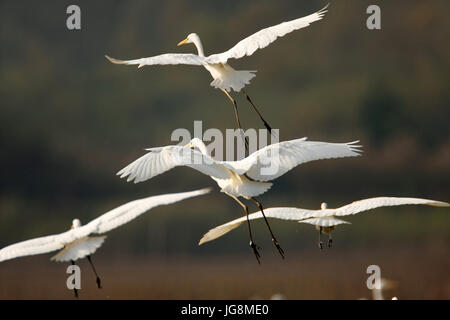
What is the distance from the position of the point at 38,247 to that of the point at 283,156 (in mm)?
2412

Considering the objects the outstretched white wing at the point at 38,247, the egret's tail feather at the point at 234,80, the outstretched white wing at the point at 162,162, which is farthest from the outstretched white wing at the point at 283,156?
the outstretched white wing at the point at 38,247

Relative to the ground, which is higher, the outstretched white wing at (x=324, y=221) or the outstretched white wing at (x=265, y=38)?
the outstretched white wing at (x=265, y=38)

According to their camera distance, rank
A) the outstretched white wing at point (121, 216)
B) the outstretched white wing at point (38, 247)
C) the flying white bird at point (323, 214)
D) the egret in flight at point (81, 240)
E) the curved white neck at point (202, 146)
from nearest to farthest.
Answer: the outstretched white wing at point (121, 216) → the egret in flight at point (81, 240) → the outstretched white wing at point (38, 247) → the curved white neck at point (202, 146) → the flying white bird at point (323, 214)

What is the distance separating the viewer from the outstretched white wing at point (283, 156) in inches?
310

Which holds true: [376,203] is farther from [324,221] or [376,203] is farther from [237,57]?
[237,57]

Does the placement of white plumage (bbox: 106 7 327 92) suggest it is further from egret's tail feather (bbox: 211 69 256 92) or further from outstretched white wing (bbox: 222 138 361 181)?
outstretched white wing (bbox: 222 138 361 181)

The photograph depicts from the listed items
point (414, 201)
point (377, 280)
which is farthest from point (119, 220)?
point (377, 280)

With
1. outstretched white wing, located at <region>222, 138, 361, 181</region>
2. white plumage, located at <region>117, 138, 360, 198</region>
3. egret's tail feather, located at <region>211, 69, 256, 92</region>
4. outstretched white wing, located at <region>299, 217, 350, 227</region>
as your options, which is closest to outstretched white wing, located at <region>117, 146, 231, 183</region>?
white plumage, located at <region>117, 138, 360, 198</region>

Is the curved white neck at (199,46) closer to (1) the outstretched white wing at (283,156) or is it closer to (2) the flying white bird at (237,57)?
(2) the flying white bird at (237,57)

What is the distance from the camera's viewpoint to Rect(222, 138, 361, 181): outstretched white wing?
7.88m

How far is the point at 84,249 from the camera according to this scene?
8.13 m

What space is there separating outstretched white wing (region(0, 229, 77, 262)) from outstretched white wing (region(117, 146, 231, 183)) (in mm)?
1048

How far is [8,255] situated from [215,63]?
2.59 m

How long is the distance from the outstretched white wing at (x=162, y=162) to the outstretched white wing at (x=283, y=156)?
41 centimetres
